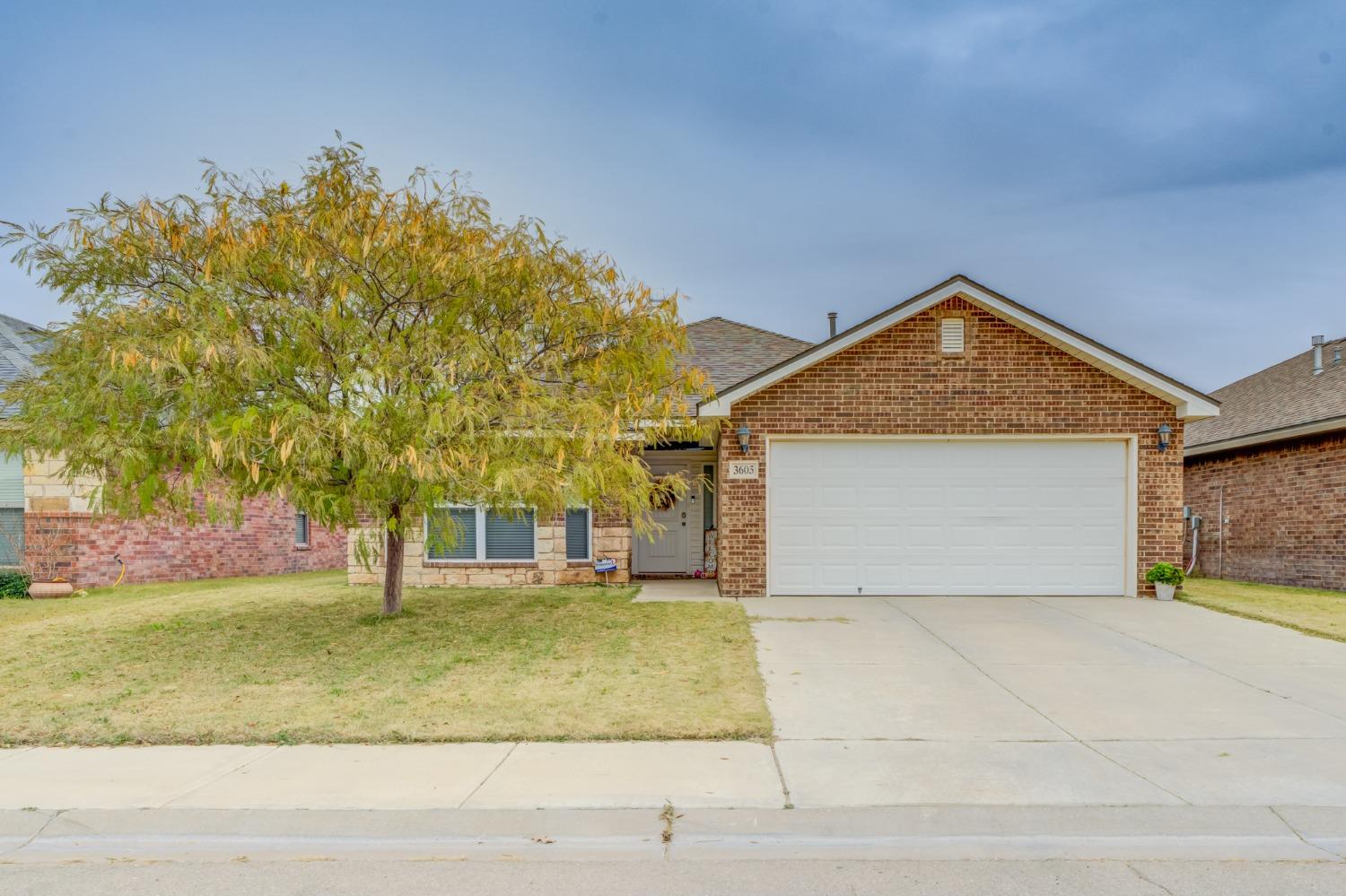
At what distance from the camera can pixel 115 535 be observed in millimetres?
15672

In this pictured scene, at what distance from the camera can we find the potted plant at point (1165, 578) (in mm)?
11672

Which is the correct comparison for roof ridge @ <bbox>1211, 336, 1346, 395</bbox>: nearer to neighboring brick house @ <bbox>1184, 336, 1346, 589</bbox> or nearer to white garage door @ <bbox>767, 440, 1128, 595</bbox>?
neighboring brick house @ <bbox>1184, 336, 1346, 589</bbox>

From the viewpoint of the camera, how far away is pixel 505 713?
5.96 m

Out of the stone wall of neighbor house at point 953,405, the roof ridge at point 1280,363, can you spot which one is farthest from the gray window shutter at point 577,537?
the roof ridge at point 1280,363

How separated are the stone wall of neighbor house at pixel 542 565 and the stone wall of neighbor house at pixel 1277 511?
12.1 m

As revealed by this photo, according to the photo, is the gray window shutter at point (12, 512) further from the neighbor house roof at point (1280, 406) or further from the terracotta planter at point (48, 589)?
the neighbor house roof at point (1280, 406)

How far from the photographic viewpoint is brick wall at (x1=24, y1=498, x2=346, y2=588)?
15.0 m

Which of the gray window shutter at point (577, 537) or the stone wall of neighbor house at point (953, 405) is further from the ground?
the stone wall of neighbor house at point (953, 405)

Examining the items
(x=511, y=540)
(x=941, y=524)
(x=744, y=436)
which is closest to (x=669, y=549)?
(x=511, y=540)

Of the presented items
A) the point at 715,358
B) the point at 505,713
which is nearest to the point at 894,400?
the point at 715,358

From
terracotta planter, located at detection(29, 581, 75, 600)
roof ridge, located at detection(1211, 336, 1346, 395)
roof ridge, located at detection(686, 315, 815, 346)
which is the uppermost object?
roof ridge, located at detection(686, 315, 815, 346)

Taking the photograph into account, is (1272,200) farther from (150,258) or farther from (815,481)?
(150,258)

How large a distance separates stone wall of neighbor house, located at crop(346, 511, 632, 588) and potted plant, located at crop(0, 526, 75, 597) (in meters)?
5.77

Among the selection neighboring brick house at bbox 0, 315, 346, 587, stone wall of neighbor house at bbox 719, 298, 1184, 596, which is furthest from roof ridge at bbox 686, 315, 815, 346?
neighboring brick house at bbox 0, 315, 346, 587
